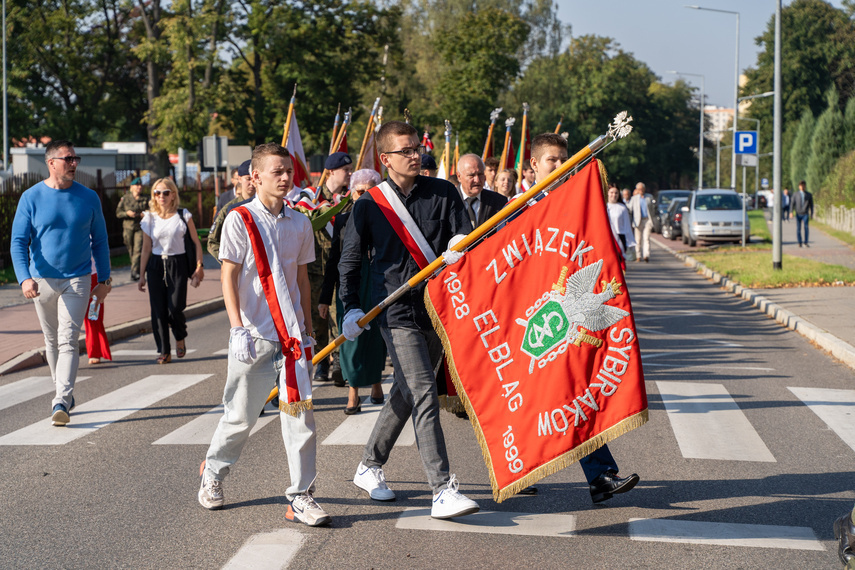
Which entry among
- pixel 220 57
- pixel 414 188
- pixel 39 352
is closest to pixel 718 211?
pixel 220 57

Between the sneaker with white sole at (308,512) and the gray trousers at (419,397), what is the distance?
56 cm

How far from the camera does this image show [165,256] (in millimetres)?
10375

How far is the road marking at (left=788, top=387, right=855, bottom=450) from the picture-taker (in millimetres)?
7375

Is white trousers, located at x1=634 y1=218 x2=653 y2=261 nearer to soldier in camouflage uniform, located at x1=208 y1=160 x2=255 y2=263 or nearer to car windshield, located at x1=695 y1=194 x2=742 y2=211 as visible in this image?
car windshield, located at x1=695 y1=194 x2=742 y2=211

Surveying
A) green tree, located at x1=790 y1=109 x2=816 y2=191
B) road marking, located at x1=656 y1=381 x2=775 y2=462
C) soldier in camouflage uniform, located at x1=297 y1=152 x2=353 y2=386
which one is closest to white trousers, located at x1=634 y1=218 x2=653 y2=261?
road marking, located at x1=656 y1=381 x2=775 y2=462

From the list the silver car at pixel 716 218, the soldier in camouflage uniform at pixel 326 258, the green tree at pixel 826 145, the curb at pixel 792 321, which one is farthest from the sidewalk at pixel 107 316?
the green tree at pixel 826 145

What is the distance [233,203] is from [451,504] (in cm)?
472

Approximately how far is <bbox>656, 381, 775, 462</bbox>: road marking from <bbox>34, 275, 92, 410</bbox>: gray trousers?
14.4 ft

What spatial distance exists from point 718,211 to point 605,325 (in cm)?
2816

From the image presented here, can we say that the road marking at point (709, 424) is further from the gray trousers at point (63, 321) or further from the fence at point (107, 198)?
the fence at point (107, 198)

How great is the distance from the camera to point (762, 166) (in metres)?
96.8

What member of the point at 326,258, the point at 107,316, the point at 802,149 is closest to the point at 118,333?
the point at 107,316

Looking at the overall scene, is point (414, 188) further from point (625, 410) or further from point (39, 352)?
point (39, 352)

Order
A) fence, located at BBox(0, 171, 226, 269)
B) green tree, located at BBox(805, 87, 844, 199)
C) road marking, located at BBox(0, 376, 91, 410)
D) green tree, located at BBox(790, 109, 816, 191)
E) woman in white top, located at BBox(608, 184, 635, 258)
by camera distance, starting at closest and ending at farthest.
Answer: road marking, located at BBox(0, 376, 91, 410) → woman in white top, located at BBox(608, 184, 635, 258) → fence, located at BBox(0, 171, 226, 269) → green tree, located at BBox(805, 87, 844, 199) → green tree, located at BBox(790, 109, 816, 191)
